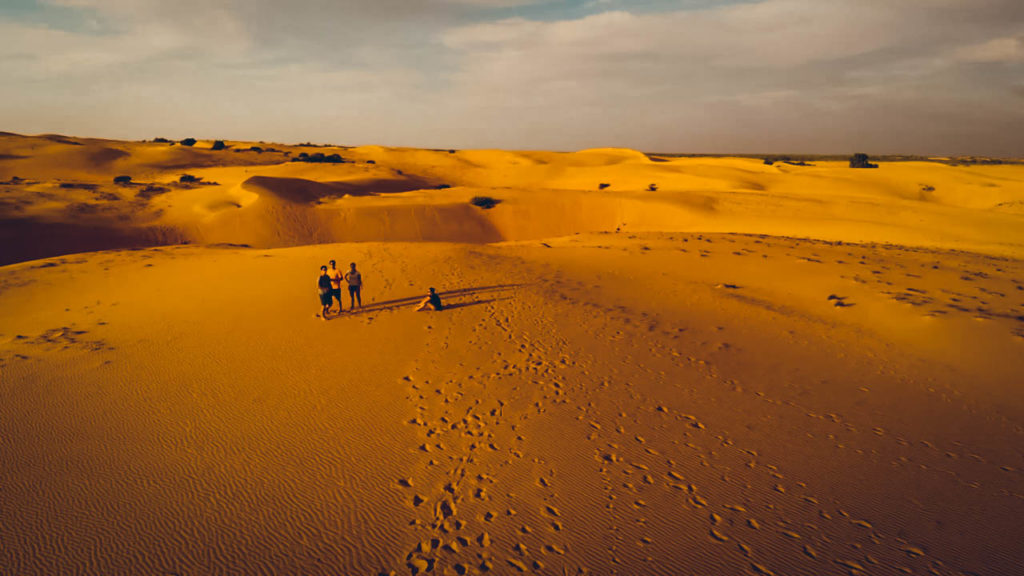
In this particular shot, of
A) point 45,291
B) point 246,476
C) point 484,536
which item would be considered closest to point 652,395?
point 484,536

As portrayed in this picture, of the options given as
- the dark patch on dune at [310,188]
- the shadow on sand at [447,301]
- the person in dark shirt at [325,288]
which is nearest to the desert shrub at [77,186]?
the dark patch on dune at [310,188]

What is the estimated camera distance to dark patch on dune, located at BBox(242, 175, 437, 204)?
28.9 meters

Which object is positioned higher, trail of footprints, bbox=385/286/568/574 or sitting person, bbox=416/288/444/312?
sitting person, bbox=416/288/444/312

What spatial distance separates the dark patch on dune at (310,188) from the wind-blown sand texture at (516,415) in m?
13.4

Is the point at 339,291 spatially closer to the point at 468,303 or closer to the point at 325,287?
the point at 325,287

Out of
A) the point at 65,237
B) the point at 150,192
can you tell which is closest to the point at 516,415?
the point at 65,237

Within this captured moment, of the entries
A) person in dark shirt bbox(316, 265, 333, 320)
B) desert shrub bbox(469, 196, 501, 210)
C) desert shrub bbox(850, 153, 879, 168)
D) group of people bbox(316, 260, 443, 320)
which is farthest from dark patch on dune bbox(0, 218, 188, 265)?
desert shrub bbox(850, 153, 879, 168)

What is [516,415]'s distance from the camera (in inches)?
261

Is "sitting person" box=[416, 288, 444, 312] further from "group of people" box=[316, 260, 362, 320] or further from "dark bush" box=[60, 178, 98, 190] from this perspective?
"dark bush" box=[60, 178, 98, 190]

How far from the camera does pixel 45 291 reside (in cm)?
1193

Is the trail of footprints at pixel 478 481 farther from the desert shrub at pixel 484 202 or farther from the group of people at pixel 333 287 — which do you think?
the desert shrub at pixel 484 202

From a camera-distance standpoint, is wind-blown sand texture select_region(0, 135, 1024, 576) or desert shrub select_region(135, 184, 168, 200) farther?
desert shrub select_region(135, 184, 168, 200)

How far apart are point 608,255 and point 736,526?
1343 centimetres

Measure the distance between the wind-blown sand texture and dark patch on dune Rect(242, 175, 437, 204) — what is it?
13425mm
